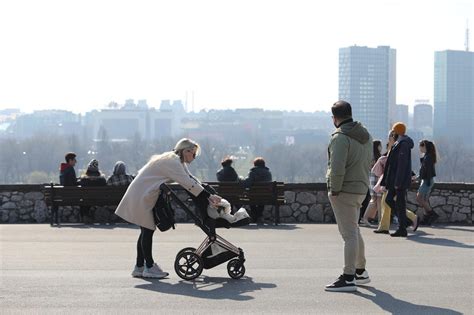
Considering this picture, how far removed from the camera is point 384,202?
17734 mm

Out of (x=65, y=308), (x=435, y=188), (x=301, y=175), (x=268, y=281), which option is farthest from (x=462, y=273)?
(x=301, y=175)

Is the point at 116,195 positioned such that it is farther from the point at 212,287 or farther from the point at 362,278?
the point at 362,278

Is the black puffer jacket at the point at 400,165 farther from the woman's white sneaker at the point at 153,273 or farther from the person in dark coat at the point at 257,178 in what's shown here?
the woman's white sneaker at the point at 153,273

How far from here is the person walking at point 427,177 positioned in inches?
758

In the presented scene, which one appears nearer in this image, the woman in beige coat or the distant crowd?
the woman in beige coat

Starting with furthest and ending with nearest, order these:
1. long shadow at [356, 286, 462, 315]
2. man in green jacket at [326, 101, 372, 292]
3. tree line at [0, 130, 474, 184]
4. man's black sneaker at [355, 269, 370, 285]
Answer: tree line at [0, 130, 474, 184], man's black sneaker at [355, 269, 370, 285], man in green jacket at [326, 101, 372, 292], long shadow at [356, 286, 462, 315]

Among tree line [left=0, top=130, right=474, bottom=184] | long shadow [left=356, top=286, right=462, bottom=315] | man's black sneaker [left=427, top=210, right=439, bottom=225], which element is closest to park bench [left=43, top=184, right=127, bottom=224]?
man's black sneaker [left=427, top=210, right=439, bottom=225]

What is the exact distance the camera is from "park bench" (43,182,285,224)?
1997 cm

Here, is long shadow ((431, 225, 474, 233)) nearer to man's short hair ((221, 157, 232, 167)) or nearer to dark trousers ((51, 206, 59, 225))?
man's short hair ((221, 157, 232, 167))

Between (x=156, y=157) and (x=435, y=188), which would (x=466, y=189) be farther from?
(x=156, y=157)

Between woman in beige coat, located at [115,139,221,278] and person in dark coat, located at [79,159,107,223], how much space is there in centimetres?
827

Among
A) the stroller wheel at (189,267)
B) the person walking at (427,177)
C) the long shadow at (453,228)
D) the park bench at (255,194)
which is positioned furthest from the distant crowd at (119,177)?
the stroller wheel at (189,267)

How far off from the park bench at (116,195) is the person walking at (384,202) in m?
2.19

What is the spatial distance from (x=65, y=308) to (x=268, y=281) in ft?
8.56
